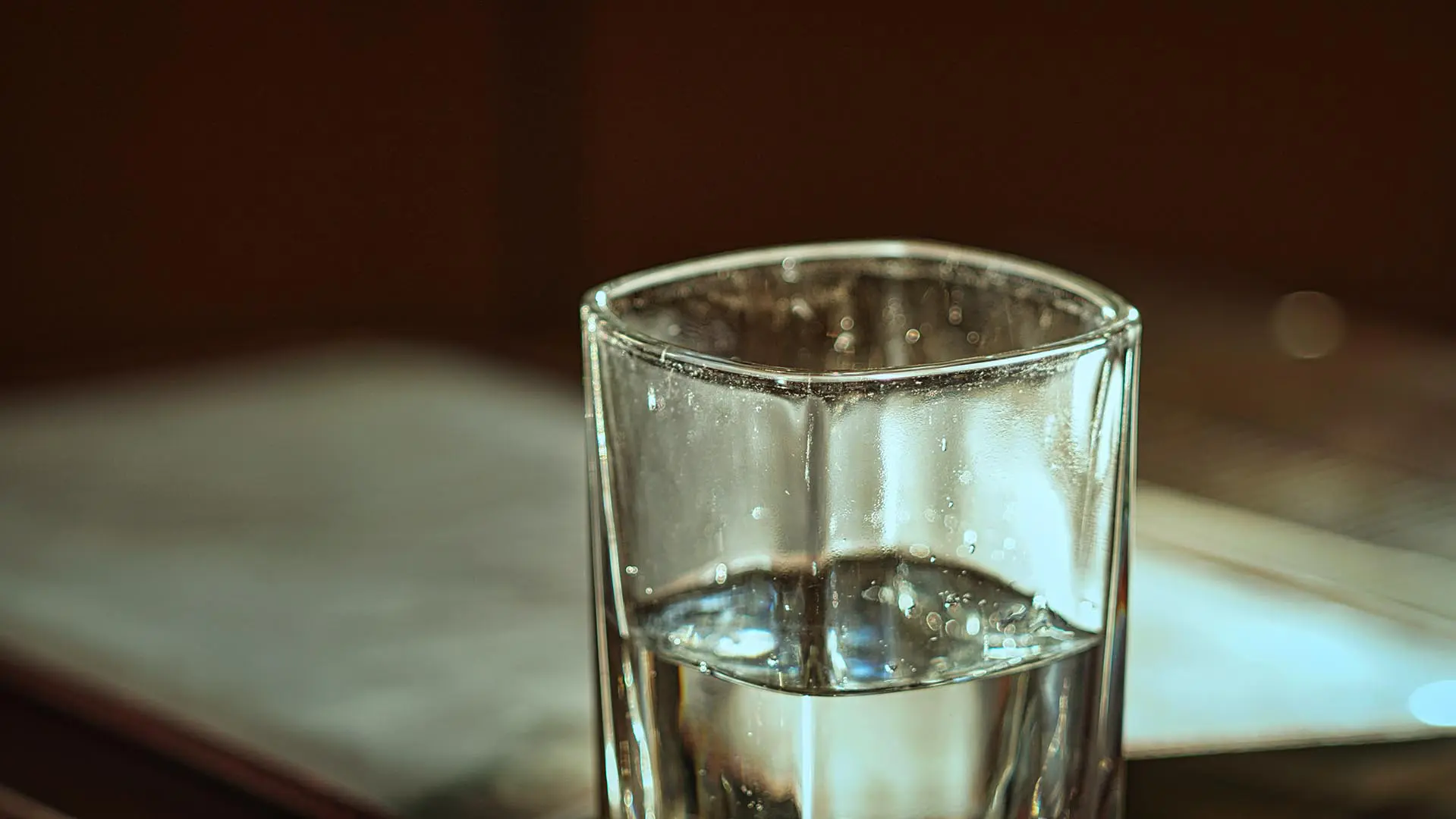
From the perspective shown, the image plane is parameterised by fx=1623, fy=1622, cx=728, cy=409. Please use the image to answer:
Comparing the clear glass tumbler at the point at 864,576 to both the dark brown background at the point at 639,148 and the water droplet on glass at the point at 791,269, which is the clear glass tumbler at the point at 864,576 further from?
the dark brown background at the point at 639,148

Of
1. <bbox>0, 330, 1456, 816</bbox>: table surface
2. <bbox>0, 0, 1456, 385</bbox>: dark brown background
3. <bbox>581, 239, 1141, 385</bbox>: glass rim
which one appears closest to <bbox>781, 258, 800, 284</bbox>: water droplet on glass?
<bbox>581, 239, 1141, 385</bbox>: glass rim

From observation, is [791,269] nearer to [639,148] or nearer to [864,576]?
[864,576]

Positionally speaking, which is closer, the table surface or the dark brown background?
the table surface

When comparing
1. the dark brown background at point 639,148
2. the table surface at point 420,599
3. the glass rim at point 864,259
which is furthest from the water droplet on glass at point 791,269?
the dark brown background at point 639,148

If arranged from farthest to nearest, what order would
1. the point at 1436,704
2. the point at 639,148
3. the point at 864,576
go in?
the point at 639,148, the point at 1436,704, the point at 864,576

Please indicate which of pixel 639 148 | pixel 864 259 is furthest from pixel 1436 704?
pixel 639 148

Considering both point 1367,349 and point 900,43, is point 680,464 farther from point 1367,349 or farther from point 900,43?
point 900,43

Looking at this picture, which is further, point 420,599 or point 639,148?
point 639,148

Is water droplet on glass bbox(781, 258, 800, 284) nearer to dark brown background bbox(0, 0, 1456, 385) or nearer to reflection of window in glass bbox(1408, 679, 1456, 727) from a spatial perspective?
reflection of window in glass bbox(1408, 679, 1456, 727)
